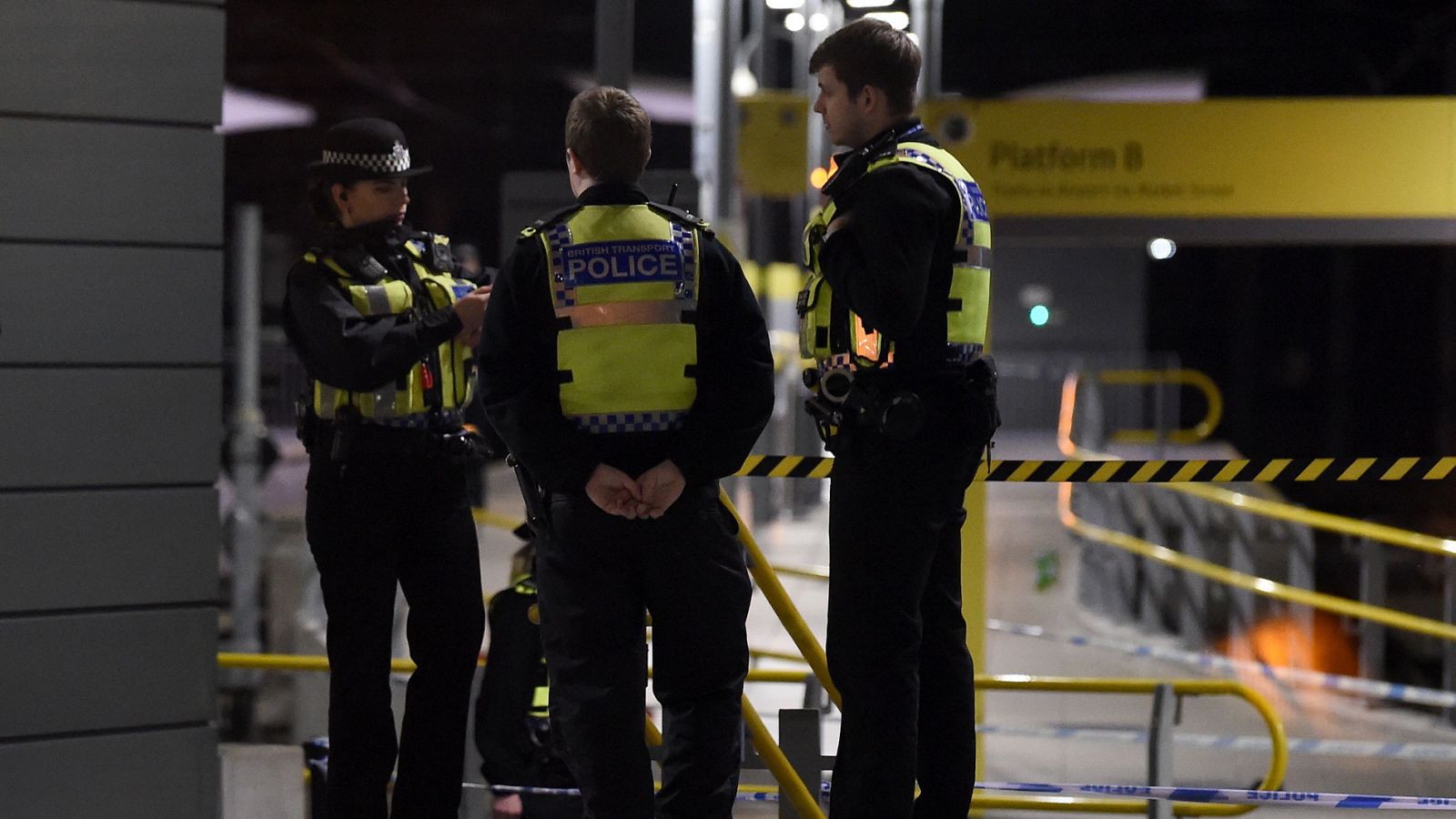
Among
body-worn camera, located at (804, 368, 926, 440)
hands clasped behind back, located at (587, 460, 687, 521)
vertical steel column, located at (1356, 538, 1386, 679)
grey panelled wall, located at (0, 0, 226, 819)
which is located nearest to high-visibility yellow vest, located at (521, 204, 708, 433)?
hands clasped behind back, located at (587, 460, 687, 521)

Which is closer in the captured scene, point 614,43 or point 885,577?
point 885,577

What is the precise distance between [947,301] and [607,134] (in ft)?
2.76

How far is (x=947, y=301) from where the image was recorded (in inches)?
140

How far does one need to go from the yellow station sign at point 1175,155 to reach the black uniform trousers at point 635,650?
158 inches

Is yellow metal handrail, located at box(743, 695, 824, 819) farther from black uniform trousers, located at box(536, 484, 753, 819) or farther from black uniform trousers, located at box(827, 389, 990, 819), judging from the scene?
black uniform trousers, located at box(536, 484, 753, 819)

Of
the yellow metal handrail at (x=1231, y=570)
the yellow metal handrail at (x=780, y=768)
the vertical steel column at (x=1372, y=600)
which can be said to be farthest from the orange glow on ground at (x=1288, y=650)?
the yellow metal handrail at (x=780, y=768)

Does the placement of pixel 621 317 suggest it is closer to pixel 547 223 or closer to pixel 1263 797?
pixel 547 223

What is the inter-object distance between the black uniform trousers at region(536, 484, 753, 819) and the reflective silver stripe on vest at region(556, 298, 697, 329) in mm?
372

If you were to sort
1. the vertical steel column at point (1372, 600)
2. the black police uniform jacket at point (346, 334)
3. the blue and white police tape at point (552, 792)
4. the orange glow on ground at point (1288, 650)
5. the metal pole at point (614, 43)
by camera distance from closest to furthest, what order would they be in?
the black police uniform jacket at point (346, 334), the blue and white police tape at point (552, 792), the metal pole at point (614, 43), the vertical steel column at point (1372, 600), the orange glow on ground at point (1288, 650)

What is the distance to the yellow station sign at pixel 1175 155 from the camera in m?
7.00

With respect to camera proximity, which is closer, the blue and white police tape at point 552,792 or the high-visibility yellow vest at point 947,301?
the high-visibility yellow vest at point 947,301

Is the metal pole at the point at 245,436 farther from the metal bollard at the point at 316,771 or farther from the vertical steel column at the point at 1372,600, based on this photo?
the vertical steel column at the point at 1372,600

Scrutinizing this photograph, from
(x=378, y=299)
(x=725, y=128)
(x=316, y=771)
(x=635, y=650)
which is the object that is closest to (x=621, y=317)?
(x=635, y=650)

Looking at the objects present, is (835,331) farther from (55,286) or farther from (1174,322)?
(1174,322)
